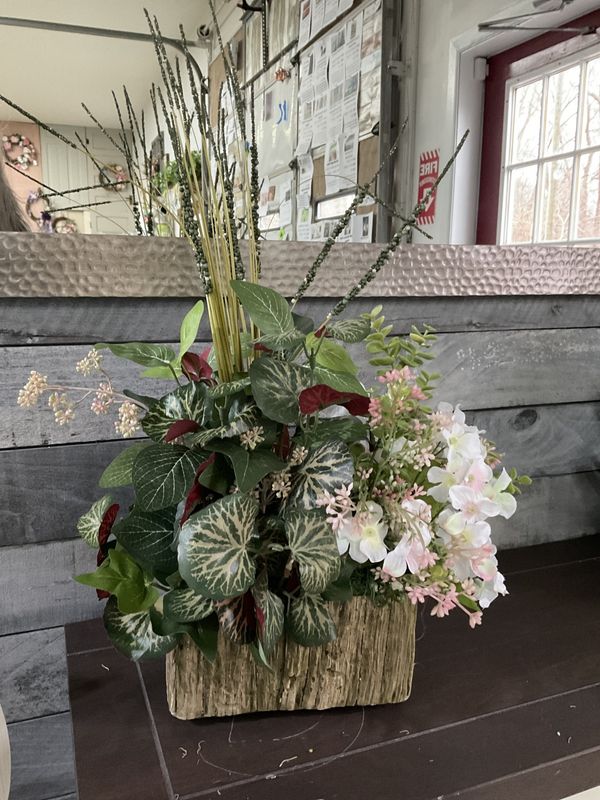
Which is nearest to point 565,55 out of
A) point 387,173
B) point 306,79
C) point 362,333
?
point 387,173

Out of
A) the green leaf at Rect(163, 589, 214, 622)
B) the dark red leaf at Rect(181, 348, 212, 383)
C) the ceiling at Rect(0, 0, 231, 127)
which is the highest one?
the ceiling at Rect(0, 0, 231, 127)

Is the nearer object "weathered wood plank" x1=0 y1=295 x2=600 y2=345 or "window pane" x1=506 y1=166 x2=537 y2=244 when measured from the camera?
"weathered wood plank" x1=0 y1=295 x2=600 y2=345

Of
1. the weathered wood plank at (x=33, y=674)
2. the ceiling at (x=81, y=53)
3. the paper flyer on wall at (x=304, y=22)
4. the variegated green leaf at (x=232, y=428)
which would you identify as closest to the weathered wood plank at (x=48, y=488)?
the weathered wood plank at (x=33, y=674)

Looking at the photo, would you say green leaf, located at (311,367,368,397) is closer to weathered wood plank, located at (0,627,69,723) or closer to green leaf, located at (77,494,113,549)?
green leaf, located at (77,494,113,549)

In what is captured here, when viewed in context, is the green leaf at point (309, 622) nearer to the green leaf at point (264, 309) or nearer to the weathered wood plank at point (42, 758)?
the green leaf at point (264, 309)

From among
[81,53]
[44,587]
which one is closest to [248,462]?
[44,587]

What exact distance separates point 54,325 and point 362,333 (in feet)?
1.37

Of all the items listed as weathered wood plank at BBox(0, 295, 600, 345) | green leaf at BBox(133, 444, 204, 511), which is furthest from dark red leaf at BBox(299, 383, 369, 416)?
weathered wood plank at BBox(0, 295, 600, 345)

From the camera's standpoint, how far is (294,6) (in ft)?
9.30

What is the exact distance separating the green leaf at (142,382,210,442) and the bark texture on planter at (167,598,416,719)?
0.19 metres

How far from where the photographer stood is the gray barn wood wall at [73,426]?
0.77m

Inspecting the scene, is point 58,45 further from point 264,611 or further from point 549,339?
point 264,611

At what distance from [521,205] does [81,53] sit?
4.36 metres

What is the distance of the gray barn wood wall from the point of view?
77 cm
